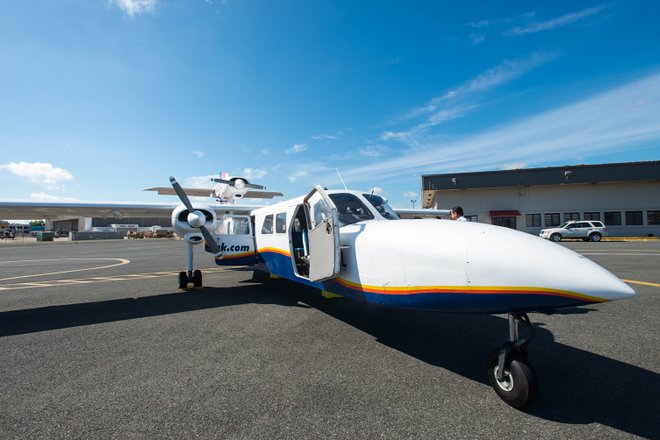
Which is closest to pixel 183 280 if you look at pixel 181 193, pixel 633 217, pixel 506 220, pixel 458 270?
pixel 181 193

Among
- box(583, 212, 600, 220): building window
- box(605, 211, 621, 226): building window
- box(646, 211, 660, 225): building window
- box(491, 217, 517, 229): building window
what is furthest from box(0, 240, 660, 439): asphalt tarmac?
box(646, 211, 660, 225): building window

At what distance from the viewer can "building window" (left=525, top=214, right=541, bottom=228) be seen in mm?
38906

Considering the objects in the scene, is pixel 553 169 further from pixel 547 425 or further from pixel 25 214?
pixel 25 214

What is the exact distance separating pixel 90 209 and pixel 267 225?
22.4ft

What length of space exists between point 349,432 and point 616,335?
15.9ft

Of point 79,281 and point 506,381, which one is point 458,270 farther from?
point 79,281

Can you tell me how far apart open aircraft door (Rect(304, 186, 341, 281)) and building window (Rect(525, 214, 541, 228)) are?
41476 millimetres

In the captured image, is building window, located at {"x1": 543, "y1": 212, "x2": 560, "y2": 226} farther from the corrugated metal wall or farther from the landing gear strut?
the landing gear strut

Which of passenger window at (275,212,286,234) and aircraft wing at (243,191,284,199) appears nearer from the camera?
passenger window at (275,212,286,234)

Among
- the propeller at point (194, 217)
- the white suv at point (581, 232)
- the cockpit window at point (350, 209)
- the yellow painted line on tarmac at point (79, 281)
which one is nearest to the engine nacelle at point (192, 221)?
the propeller at point (194, 217)

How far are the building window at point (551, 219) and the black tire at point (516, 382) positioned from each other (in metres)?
42.9

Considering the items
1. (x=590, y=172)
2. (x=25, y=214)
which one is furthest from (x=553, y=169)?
(x=25, y=214)

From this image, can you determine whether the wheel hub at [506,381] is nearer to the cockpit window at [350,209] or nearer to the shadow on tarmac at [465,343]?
the shadow on tarmac at [465,343]

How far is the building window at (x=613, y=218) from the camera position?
1465 inches
